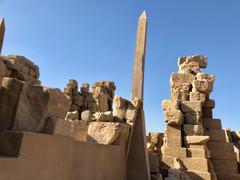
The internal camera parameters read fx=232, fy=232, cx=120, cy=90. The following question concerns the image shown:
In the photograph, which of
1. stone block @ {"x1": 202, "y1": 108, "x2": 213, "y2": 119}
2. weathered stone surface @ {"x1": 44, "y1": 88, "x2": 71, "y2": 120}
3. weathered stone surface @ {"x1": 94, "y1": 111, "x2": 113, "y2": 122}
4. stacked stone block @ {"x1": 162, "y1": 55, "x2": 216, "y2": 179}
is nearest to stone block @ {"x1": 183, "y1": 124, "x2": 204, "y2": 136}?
stacked stone block @ {"x1": 162, "y1": 55, "x2": 216, "y2": 179}

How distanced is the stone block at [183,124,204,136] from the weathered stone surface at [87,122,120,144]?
14.0ft

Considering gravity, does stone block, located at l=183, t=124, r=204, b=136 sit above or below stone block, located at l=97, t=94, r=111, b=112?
below

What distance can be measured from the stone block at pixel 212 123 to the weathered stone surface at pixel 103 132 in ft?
17.7

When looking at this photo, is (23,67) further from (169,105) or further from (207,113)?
(207,113)

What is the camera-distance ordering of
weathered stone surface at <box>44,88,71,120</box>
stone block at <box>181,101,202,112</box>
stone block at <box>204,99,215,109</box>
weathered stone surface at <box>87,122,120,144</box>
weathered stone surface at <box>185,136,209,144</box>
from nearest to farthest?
weathered stone surface at <box>44,88,71,120</box> < weathered stone surface at <box>87,122,120,144</box> < weathered stone surface at <box>185,136,209,144</box> < stone block at <box>181,101,202,112</box> < stone block at <box>204,99,215,109</box>

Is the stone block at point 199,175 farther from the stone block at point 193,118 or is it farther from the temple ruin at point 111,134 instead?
the stone block at point 193,118

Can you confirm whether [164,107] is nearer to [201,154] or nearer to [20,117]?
[201,154]

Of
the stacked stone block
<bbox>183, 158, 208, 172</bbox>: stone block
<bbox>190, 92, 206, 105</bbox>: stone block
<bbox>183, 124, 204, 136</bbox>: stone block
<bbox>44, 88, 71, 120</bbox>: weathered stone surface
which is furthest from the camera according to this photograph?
<bbox>190, 92, 206, 105</bbox>: stone block

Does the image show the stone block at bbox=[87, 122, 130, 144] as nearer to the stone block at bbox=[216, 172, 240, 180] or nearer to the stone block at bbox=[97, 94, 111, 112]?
the stone block at bbox=[216, 172, 240, 180]

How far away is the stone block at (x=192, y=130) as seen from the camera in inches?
280

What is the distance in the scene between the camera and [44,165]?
174cm

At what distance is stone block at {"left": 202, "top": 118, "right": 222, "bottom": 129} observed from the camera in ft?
25.9

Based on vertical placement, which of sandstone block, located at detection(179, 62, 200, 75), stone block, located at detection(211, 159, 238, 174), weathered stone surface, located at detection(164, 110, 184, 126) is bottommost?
stone block, located at detection(211, 159, 238, 174)

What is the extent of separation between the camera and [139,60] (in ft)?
23.3
